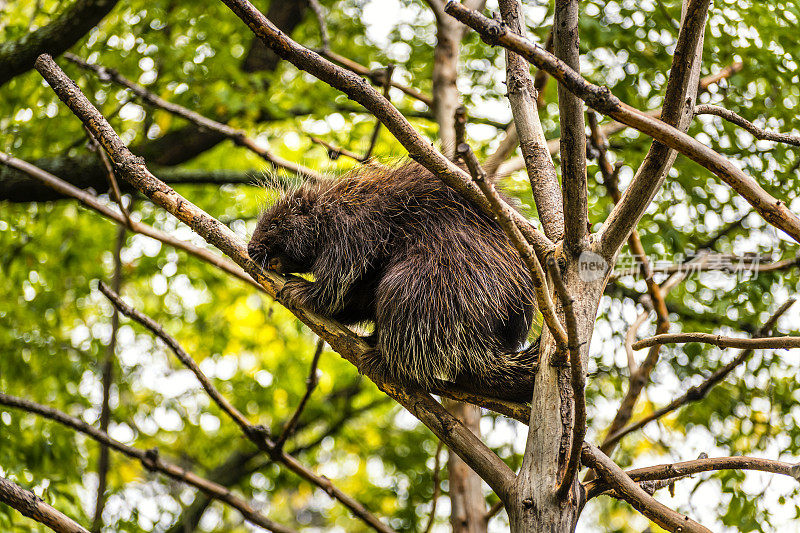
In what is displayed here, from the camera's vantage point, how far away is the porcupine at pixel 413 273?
221 cm

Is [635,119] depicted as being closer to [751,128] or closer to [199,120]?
[751,128]

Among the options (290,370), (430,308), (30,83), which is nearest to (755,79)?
(430,308)

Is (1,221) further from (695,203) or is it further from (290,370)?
(695,203)

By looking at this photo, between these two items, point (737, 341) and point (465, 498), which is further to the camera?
point (465, 498)

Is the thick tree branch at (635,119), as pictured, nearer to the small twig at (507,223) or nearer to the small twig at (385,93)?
the small twig at (507,223)

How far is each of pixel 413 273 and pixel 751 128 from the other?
3.84 feet

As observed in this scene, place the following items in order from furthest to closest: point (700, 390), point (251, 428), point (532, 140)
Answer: point (251, 428) < point (700, 390) < point (532, 140)

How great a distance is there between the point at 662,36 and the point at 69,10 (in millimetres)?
2779

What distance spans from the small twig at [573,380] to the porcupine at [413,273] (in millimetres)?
521

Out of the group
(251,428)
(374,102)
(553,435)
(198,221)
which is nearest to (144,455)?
(251,428)

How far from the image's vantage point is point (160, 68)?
4.27 metres

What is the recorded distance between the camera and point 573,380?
4.42 ft

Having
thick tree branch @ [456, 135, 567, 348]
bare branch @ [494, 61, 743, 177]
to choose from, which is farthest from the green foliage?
thick tree branch @ [456, 135, 567, 348]

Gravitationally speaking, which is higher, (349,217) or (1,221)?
(1,221)
